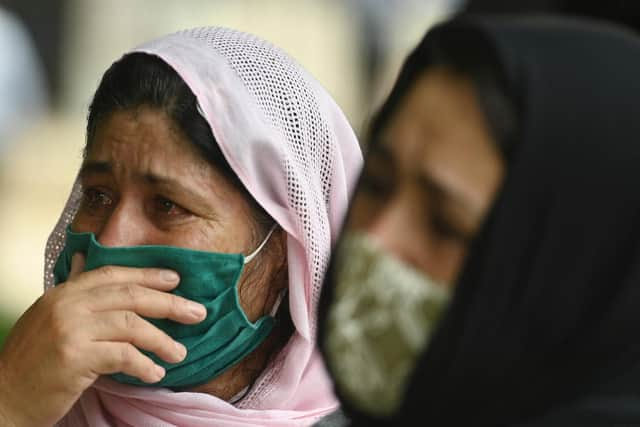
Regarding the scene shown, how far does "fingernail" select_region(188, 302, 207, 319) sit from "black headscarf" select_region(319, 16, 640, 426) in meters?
1.01

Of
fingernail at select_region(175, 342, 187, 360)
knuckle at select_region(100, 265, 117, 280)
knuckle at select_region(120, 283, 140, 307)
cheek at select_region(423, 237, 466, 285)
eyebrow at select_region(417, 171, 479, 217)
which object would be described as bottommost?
fingernail at select_region(175, 342, 187, 360)

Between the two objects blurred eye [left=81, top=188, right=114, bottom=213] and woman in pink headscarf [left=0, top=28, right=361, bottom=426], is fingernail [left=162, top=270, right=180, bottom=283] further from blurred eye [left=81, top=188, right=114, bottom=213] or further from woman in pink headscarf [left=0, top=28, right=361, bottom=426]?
blurred eye [left=81, top=188, right=114, bottom=213]

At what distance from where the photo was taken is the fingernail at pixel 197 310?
2668mm

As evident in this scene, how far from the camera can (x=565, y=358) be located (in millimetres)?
1716

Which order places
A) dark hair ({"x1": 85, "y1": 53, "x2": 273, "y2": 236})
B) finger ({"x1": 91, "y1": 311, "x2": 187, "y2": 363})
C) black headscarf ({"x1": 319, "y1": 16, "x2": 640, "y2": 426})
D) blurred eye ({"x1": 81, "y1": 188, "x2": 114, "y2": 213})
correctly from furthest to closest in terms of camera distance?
1. blurred eye ({"x1": 81, "y1": 188, "x2": 114, "y2": 213})
2. dark hair ({"x1": 85, "y1": 53, "x2": 273, "y2": 236})
3. finger ({"x1": 91, "y1": 311, "x2": 187, "y2": 363})
4. black headscarf ({"x1": 319, "y1": 16, "x2": 640, "y2": 426})

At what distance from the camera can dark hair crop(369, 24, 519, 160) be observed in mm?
1736

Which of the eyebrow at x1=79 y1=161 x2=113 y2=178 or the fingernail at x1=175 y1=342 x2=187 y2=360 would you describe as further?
the eyebrow at x1=79 y1=161 x2=113 y2=178

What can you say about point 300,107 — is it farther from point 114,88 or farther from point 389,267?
point 389,267

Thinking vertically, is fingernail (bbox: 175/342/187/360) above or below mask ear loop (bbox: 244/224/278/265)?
below

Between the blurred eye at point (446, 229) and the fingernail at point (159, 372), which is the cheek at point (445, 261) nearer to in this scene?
the blurred eye at point (446, 229)

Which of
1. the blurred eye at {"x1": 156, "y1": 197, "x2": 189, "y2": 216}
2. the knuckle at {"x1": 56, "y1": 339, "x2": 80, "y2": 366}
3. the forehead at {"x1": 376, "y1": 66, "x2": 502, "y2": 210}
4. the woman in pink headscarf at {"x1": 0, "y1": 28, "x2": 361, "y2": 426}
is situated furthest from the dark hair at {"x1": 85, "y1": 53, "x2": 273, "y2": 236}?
the forehead at {"x1": 376, "y1": 66, "x2": 502, "y2": 210}

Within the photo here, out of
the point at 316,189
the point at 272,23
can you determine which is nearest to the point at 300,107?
the point at 316,189

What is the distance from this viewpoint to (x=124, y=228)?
2.73 meters

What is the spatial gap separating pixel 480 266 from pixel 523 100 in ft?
0.78
